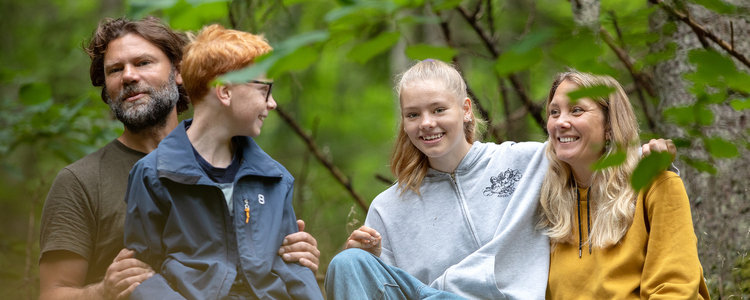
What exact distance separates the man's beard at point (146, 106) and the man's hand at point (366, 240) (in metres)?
1.12

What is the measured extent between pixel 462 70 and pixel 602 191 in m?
1.82

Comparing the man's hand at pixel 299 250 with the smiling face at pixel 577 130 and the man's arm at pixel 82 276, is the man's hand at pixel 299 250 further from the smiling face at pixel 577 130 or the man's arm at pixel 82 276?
the smiling face at pixel 577 130

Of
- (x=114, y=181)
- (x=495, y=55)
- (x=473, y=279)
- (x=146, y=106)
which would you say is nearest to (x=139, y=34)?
(x=146, y=106)

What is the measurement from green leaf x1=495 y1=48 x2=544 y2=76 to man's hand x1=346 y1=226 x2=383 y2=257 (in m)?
1.70

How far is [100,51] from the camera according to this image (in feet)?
9.68

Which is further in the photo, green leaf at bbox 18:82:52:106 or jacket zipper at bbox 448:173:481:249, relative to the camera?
green leaf at bbox 18:82:52:106

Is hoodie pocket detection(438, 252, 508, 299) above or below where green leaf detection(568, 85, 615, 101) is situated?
below

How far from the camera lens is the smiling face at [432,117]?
2801 millimetres

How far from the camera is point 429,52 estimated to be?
1.07 m

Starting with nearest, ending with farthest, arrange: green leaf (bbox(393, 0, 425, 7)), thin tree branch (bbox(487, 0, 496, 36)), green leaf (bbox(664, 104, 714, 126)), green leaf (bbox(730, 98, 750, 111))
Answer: green leaf (bbox(393, 0, 425, 7)) → green leaf (bbox(664, 104, 714, 126)) → green leaf (bbox(730, 98, 750, 111)) → thin tree branch (bbox(487, 0, 496, 36))

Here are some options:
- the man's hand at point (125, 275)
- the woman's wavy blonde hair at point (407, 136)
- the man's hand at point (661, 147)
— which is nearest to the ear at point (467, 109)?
the woman's wavy blonde hair at point (407, 136)

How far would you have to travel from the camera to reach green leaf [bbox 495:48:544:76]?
1.00m

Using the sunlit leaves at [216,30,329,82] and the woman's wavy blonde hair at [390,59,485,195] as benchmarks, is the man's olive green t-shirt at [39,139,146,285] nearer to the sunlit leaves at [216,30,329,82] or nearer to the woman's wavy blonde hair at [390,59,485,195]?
the woman's wavy blonde hair at [390,59,485,195]

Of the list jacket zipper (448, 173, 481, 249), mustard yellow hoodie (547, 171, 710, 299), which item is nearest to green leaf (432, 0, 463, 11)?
mustard yellow hoodie (547, 171, 710, 299)
